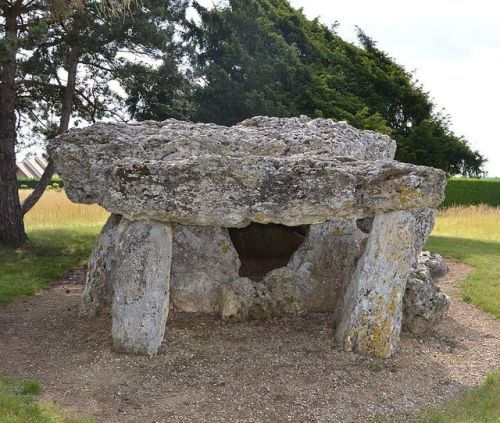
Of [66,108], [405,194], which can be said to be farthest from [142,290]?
[66,108]

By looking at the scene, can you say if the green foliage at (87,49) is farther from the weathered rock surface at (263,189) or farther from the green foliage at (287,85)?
the weathered rock surface at (263,189)

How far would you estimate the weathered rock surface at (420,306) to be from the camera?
7648mm

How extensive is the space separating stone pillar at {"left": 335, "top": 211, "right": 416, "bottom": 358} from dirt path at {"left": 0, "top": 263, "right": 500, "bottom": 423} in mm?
227

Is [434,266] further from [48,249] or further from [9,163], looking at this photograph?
[9,163]

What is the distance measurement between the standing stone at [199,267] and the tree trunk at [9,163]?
718 cm

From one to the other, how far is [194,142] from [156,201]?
150 centimetres

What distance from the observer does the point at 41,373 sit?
6.42m

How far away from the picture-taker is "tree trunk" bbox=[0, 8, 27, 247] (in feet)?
44.7

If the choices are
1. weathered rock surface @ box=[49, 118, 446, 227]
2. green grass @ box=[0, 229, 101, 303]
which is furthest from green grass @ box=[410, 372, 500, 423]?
green grass @ box=[0, 229, 101, 303]

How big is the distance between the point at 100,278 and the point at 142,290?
211 centimetres

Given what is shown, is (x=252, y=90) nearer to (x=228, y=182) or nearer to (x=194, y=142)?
(x=194, y=142)

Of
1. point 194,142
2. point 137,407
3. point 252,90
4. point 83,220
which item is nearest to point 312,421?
point 137,407

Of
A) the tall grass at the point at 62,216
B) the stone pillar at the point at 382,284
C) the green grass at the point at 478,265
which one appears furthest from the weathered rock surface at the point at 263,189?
the tall grass at the point at 62,216

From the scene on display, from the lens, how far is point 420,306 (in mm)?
7641
